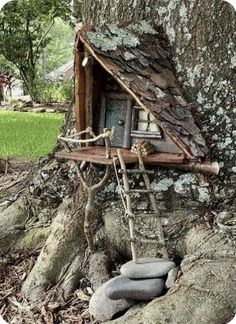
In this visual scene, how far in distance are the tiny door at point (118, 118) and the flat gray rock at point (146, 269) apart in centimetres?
54

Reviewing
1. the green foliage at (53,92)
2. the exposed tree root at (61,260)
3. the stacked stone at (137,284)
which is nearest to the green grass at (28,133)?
the green foliage at (53,92)

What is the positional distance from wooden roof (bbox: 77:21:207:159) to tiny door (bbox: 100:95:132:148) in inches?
8.1

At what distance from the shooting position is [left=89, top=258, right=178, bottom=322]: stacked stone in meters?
2.81

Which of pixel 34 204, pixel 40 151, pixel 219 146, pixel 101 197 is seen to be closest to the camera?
pixel 219 146

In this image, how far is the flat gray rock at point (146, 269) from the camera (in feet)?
9.27

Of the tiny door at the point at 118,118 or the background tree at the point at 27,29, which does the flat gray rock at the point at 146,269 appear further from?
the background tree at the point at 27,29

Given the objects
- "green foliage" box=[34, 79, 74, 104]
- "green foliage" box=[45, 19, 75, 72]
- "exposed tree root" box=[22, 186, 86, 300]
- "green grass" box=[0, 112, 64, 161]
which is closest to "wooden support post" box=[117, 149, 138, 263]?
"exposed tree root" box=[22, 186, 86, 300]

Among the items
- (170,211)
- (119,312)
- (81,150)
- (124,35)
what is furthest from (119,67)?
(119,312)

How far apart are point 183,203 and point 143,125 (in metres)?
0.39

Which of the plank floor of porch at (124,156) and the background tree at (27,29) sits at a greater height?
the background tree at (27,29)

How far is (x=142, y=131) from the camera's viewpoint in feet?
10.00

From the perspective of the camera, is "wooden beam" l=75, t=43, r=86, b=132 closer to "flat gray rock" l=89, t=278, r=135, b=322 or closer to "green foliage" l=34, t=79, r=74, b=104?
"flat gray rock" l=89, t=278, r=135, b=322

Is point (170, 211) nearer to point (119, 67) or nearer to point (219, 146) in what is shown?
point (219, 146)

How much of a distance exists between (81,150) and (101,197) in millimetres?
290
